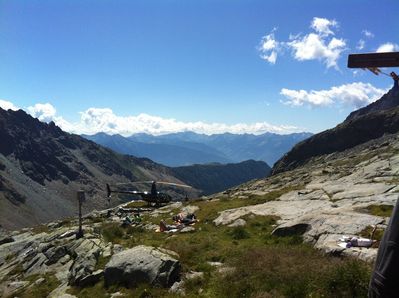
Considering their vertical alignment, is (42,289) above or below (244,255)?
below

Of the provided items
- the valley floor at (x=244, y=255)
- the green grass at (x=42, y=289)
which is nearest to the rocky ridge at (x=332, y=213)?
the valley floor at (x=244, y=255)

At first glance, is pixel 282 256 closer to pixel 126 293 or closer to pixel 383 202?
pixel 126 293

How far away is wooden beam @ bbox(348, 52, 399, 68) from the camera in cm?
528

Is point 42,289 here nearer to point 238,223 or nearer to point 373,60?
point 238,223

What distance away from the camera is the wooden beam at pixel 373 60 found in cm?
528

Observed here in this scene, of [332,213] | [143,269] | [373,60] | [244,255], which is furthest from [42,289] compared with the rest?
[373,60]

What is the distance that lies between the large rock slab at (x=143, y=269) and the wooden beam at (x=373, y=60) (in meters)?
15.3

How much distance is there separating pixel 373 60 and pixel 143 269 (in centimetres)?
1675

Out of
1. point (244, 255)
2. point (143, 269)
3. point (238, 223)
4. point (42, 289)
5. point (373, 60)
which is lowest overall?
point (42, 289)

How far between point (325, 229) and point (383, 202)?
29.8 feet

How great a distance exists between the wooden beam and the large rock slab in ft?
50.2

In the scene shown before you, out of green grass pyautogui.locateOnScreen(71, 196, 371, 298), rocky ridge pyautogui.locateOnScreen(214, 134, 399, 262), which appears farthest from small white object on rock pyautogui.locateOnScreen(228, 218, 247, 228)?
green grass pyautogui.locateOnScreen(71, 196, 371, 298)

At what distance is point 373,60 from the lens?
5371mm

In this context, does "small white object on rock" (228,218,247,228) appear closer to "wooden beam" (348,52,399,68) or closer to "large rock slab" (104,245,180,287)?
"large rock slab" (104,245,180,287)
